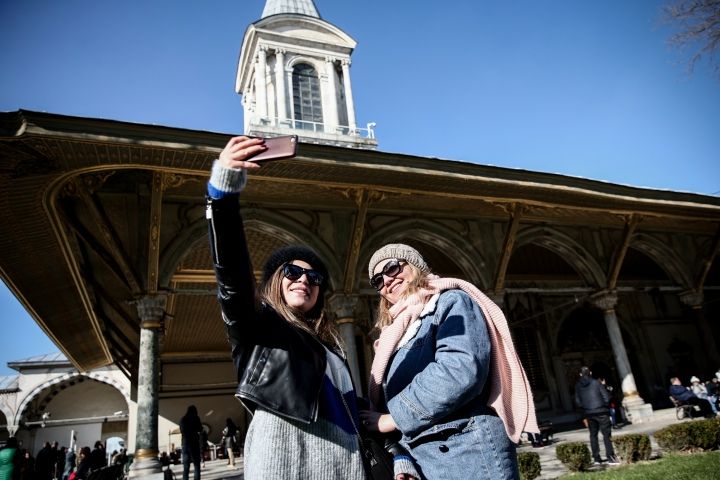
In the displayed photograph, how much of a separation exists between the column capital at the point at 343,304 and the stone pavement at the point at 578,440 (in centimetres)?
389

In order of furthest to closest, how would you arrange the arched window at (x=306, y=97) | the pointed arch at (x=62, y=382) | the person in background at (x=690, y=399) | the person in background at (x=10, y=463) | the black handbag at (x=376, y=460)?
the pointed arch at (x=62, y=382), the arched window at (x=306, y=97), the person in background at (x=690, y=399), the person in background at (x=10, y=463), the black handbag at (x=376, y=460)

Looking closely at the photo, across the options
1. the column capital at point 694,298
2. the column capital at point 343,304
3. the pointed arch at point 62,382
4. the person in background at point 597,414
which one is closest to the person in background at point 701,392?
the column capital at point 694,298

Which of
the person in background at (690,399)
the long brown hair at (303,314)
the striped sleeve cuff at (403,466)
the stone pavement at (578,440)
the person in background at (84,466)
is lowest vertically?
the stone pavement at (578,440)

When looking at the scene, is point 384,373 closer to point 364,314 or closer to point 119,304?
point 119,304

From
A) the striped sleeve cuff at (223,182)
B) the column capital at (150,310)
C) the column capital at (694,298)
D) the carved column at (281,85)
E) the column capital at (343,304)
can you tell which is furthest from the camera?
the carved column at (281,85)

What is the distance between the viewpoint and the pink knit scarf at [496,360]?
1.57 metres

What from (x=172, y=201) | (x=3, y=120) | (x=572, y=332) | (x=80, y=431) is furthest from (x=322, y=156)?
(x=80, y=431)

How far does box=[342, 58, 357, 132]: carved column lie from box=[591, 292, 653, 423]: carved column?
11.1 metres

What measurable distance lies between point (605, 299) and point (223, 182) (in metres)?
12.2

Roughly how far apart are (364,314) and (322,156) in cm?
762

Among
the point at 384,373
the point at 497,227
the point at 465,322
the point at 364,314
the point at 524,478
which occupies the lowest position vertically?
the point at 524,478

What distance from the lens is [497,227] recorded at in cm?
1062

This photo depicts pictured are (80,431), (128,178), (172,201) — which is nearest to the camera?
(128,178)

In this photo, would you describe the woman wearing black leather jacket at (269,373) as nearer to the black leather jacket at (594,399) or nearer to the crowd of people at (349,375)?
the crowd of people at (349,375)
